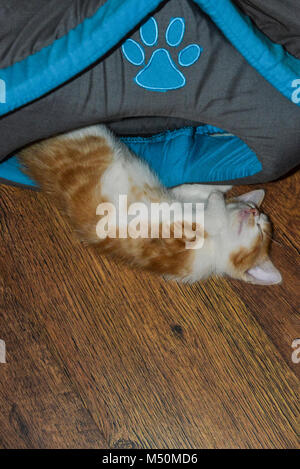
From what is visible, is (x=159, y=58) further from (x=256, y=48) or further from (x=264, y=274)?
(x=264, y=274)

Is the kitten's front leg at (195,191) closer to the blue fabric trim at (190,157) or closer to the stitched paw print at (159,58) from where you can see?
the blue fabric trim at (190,157)

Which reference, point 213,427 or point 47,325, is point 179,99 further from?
point 213,427

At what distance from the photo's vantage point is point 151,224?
4.66ft

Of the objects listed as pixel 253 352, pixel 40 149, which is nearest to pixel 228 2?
pixel 40 149

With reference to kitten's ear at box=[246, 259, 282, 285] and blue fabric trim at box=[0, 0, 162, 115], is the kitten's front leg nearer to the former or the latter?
kitten's ear at box=[246, 259, 282, 285]

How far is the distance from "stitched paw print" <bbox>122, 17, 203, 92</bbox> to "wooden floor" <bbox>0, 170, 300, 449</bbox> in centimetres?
62

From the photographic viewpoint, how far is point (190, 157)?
1.57 m

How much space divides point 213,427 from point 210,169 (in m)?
0.82

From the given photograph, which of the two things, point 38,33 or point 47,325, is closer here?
point 38,33

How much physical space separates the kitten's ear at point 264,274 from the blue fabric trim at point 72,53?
815 mm

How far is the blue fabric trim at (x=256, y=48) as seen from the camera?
1044 millimetres

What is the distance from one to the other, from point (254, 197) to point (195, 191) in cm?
21

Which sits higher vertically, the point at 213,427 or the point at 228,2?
the point at 228,2
